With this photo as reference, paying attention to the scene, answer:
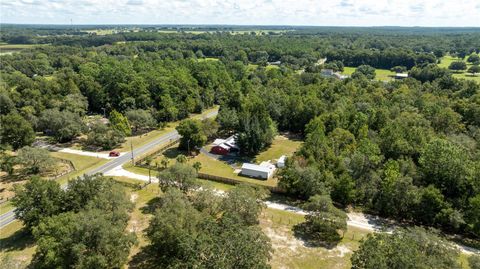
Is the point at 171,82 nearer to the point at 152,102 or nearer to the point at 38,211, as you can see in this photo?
the point at 152,102

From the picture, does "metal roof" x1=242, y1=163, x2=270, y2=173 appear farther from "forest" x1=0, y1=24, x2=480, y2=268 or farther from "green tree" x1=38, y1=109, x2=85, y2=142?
"green tree" x1=38, y1=109, x2=85, y2=142

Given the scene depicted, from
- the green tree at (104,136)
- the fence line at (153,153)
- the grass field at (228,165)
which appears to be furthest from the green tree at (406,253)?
the green tree at (104,136)

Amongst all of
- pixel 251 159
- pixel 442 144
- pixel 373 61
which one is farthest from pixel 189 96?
pixel 373 61

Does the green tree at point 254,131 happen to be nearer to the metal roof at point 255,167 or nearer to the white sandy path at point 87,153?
the metal roof at point 255,167

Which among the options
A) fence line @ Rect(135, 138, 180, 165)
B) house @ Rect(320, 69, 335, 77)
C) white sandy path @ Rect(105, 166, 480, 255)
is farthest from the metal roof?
house @ Rect(320, 69, 335, 77)

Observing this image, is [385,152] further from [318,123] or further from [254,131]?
[254,131]
